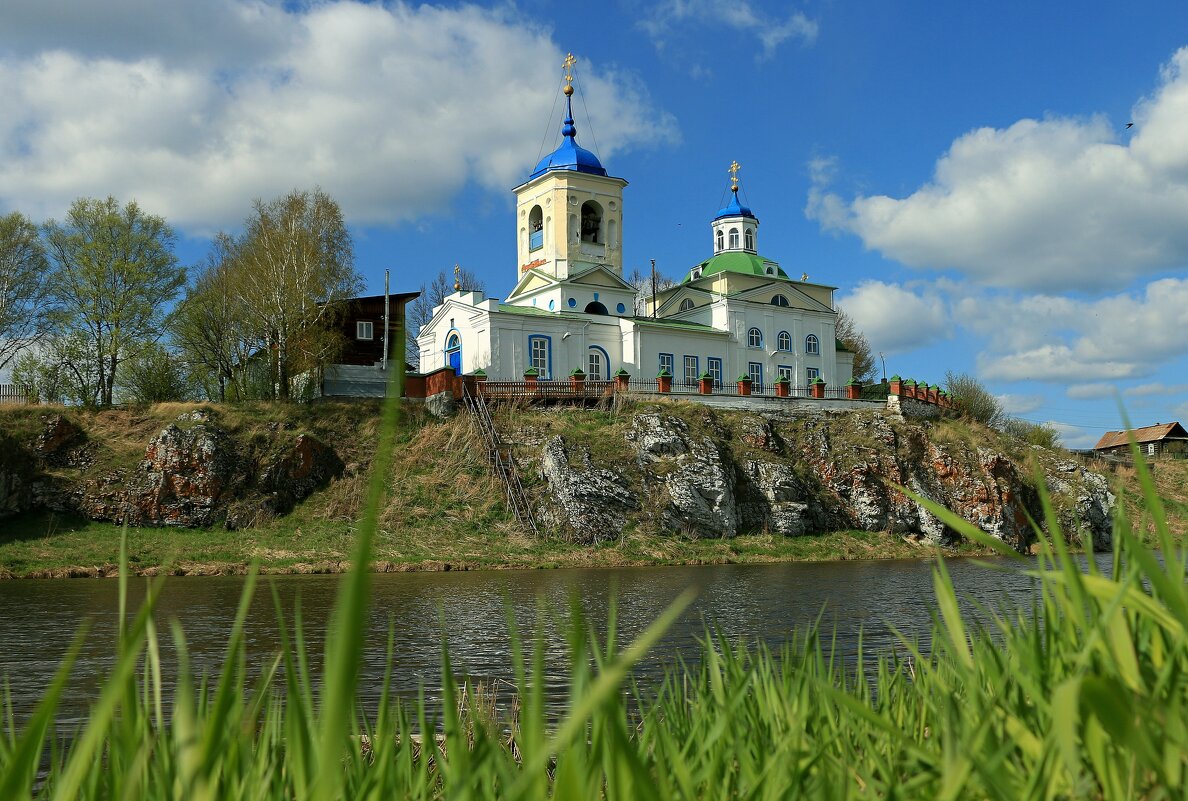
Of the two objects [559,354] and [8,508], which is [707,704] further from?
[559,354]

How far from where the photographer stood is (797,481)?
117 ft

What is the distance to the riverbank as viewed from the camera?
1006 inches

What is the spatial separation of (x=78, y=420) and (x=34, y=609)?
730 inches

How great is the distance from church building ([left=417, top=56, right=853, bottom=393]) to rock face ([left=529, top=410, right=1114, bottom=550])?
6.09 meters

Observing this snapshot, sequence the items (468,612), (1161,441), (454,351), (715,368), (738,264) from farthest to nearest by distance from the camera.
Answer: (1161,441)
(738,264)
(715,368)
(454,351)
(468,612)

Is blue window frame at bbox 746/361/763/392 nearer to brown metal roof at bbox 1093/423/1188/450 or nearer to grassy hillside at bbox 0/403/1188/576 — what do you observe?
grassy hillside at bbox 0/403/1188/576

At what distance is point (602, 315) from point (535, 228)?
675cm

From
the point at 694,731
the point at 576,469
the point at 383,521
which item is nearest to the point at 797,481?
the point at 576,469

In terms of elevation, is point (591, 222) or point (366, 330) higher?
point (591, 222)

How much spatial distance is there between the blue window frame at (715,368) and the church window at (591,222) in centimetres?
799

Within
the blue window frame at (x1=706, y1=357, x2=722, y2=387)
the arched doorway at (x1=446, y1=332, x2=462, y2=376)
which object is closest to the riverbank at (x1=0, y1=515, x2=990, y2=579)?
the arched doorway at (x1=446, y1=332, x2=462, y2=376)

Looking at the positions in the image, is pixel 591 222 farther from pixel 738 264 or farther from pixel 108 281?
pixel 108 281

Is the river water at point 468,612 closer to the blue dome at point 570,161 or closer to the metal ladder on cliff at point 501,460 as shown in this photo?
the metal ladder on cliff at point 501,460

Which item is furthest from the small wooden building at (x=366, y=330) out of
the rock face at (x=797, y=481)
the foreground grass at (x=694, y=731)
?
the foreground grass at (x=694, y=731)
